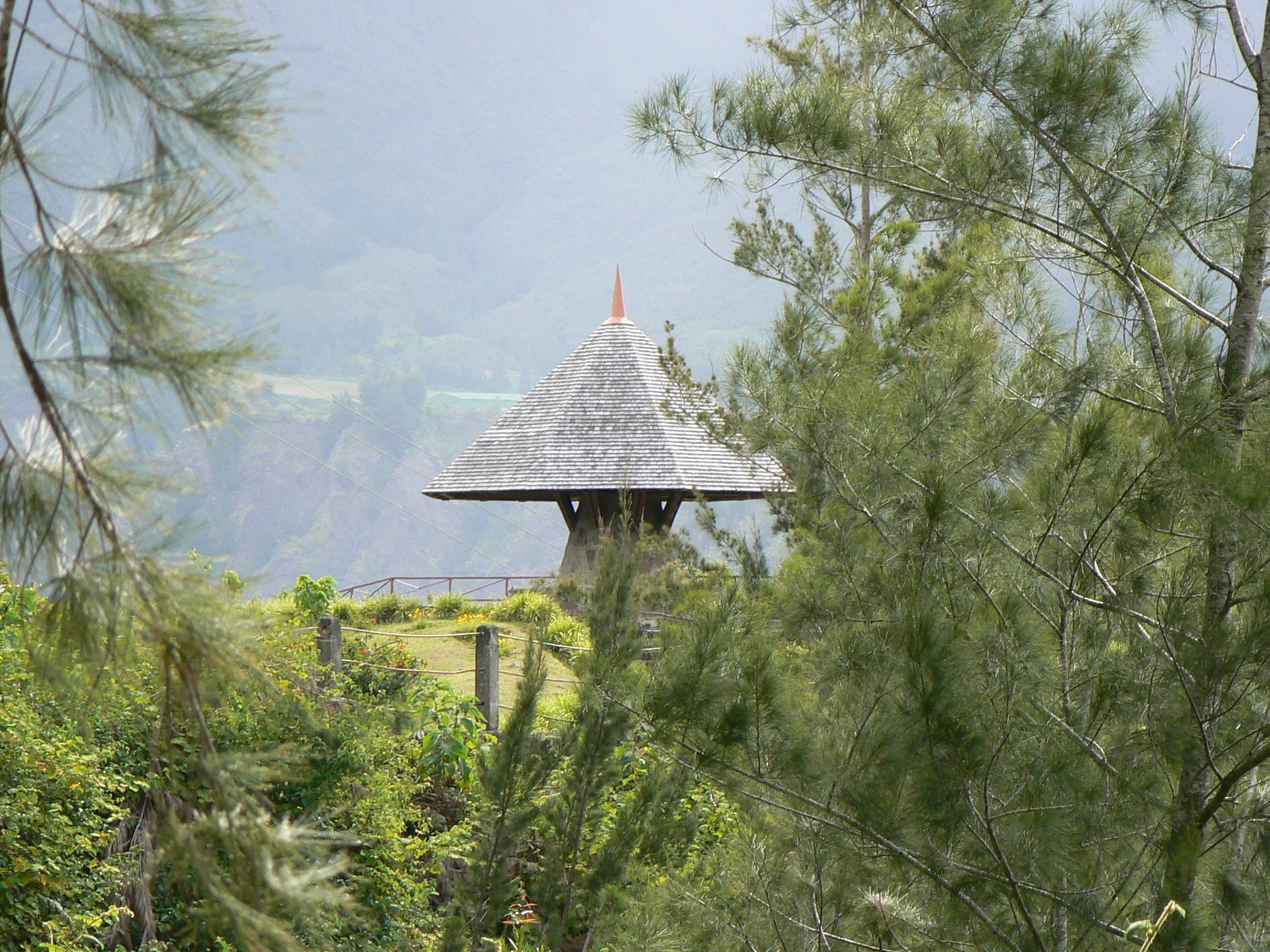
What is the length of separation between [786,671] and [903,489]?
28.3 inches

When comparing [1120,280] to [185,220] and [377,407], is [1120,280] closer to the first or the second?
[185,220]

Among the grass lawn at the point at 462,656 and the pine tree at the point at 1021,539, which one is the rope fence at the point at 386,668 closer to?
the grass lawn at the point at 462,656

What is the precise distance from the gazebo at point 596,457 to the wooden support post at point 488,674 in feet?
18.3

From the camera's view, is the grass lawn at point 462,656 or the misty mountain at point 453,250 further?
the misty mountain at point 453,250

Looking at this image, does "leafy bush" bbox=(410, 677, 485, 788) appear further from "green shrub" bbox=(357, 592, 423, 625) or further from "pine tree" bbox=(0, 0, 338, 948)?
"pine tree" bbox=(0, 0, 338, 948)

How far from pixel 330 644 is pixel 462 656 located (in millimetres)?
4383

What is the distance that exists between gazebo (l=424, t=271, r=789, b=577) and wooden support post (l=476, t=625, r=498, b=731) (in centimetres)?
557

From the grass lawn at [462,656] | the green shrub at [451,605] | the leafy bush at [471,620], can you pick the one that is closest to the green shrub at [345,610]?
the grass lawn at [462,656]

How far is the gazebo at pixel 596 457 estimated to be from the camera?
1578cm

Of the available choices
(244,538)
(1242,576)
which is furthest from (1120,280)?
(244,538)

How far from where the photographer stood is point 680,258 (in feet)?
359

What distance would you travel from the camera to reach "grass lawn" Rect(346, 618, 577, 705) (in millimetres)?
11148

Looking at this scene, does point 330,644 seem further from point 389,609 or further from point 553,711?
point 389,609

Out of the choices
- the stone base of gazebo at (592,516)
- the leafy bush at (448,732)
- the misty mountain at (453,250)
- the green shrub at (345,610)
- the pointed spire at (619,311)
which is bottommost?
the leafy bush at (448,732)
